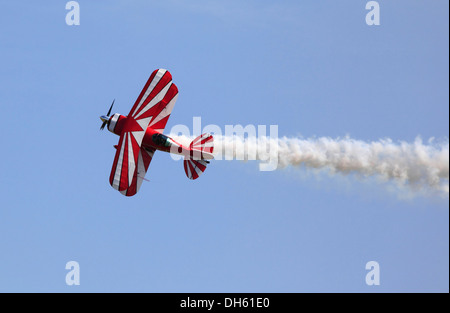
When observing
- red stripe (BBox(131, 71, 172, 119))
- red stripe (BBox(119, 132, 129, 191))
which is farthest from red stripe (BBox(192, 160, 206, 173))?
red stripe (BBox(131, 71, 172, 119))

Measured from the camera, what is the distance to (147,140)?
6184cm

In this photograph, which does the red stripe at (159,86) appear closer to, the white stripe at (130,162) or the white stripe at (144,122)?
the white stripe at (144,122)

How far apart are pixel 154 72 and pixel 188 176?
6633 mm

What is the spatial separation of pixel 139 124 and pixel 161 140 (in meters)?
1.66

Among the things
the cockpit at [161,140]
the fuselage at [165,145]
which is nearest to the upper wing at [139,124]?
the fuselage at [165,145]

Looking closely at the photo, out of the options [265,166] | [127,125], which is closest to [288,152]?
[265,166]

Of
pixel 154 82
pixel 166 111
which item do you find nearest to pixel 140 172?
pixel 166 111

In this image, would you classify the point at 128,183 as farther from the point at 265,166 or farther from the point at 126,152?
the point at 265,166

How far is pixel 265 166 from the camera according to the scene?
6419 cm

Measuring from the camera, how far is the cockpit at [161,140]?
2422 inches

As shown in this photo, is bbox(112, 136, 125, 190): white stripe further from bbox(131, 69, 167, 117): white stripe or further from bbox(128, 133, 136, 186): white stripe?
bbox(131, 69, 167, 117): white stripe

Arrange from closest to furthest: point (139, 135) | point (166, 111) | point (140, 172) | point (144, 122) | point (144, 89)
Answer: point (139, 135), point (144, 122), point (140, 172), point (144, 89), point (166, 111)

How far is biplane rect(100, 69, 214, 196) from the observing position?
61469mm

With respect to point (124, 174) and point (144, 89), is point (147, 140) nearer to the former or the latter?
point (124, 174)
